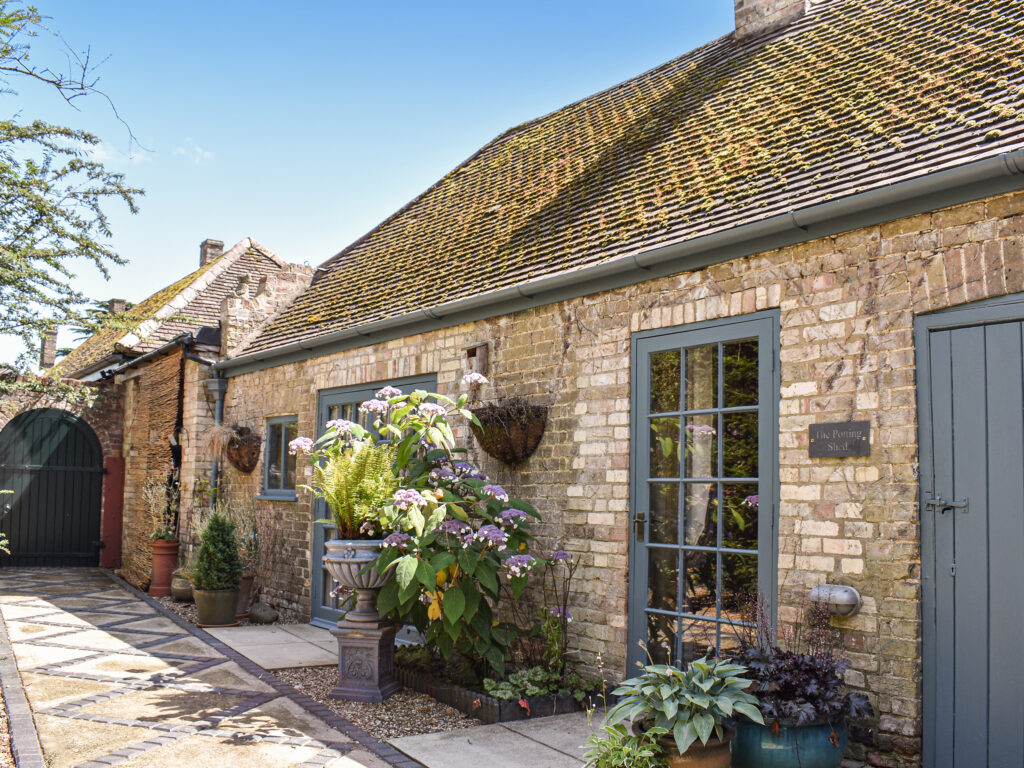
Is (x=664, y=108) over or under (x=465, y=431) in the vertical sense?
over

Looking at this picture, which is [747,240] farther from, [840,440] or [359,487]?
[359,487]

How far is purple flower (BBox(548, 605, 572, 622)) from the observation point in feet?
18.9

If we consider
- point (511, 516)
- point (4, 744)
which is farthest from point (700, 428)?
point (4, 744)

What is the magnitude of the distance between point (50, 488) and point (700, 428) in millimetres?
13737

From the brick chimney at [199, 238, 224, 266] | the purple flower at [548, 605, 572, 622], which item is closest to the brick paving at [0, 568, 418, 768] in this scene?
the purple flower at [548, 605, 572, 622]

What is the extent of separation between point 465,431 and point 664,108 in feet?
12.7

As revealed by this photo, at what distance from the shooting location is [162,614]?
379 inches

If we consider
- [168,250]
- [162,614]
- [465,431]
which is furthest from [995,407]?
[168,250]

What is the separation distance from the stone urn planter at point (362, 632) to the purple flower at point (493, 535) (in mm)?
842

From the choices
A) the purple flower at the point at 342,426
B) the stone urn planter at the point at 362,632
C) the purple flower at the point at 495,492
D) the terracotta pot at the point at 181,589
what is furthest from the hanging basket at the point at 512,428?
the terracotta pot at the point at 181,589

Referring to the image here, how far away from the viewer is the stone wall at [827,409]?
411cm

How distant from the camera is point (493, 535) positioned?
5.34 meters

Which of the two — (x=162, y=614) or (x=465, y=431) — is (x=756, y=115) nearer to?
(x=465, y=431)

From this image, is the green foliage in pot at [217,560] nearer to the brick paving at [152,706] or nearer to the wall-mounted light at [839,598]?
the brick paving at [152,706]
